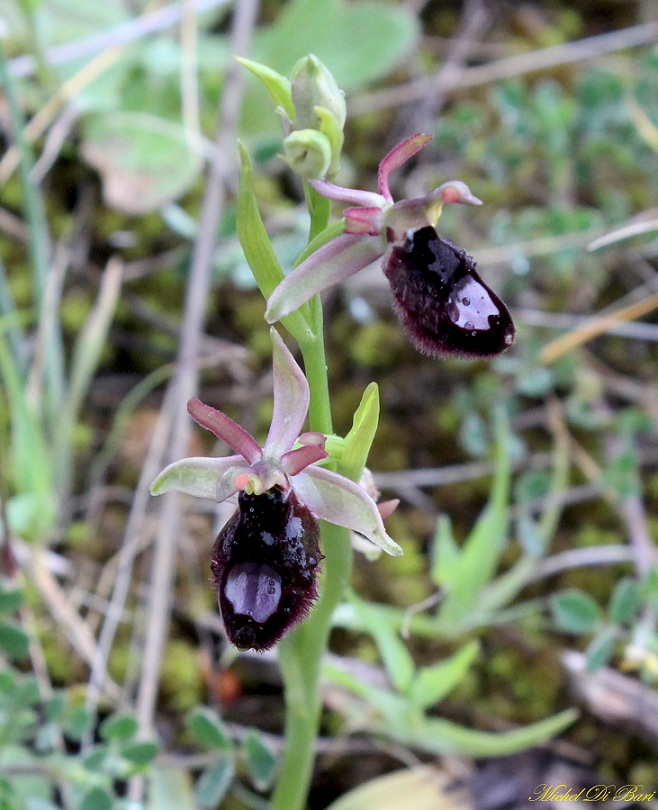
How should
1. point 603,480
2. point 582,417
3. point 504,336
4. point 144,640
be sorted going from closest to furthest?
point 504,336 < point 144,640 < point 603,480 < point 582,417

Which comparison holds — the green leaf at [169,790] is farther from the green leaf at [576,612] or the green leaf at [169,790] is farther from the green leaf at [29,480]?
the green leaf at [576,612]

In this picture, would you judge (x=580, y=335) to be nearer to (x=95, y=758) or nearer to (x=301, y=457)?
(x=301, y=457)

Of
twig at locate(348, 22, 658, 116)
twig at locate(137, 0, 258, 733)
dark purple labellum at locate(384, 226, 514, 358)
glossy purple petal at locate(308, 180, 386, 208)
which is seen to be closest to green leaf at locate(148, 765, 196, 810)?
twig at locate(137, 0, 258, 733)

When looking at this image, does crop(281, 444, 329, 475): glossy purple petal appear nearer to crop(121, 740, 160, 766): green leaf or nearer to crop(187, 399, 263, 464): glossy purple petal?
crop(187, 399, 263, 464): glossy purple petal

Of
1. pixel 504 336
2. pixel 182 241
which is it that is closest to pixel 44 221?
pixel 182 241

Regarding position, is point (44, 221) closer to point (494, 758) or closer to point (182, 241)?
point (182, 241)

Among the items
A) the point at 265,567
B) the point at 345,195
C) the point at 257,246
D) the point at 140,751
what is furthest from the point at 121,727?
the point at 345,195
